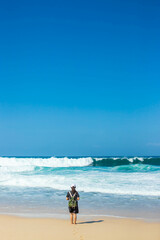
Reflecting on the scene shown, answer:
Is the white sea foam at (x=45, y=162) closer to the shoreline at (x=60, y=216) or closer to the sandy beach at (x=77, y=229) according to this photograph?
the shoreline at (x=60, y=216)

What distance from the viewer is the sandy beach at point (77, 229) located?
25.8 ft

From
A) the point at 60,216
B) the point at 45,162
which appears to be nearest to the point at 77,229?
the point at 60,216

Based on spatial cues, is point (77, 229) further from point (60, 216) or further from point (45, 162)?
point (45, 162)

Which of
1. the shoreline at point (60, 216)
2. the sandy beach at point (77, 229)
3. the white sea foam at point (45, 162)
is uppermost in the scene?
the white sea foam at point (45, 162)

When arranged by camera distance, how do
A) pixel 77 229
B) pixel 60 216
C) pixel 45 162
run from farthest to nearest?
pixel 45 162 → pixel 60 216 → pixel 77 229

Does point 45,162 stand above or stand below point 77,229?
above

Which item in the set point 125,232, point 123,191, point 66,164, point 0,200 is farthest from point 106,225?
point 66,164

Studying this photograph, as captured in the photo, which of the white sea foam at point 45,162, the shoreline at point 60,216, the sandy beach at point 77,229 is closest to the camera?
the sandy beach at point 77,229

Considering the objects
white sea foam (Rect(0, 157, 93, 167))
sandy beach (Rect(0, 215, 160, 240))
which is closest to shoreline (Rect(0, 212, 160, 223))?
sandy beach (Rect(0, 215, 160, 240))

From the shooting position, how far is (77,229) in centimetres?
850

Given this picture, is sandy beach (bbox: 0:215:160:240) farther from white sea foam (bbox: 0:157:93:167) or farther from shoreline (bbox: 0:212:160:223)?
white sea foam (bbox: 0:157:93:167)

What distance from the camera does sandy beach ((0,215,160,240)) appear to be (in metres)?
7.85

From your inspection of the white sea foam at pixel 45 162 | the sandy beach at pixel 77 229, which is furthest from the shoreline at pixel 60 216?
the white sea foam at pixel 45 162

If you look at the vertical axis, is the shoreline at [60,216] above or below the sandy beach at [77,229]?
above
